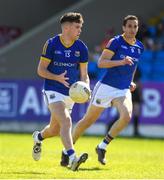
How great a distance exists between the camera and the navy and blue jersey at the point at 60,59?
13562 mm

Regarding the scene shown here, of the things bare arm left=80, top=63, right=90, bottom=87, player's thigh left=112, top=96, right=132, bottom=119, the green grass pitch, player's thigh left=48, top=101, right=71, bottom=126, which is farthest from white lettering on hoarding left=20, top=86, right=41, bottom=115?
player's thigh left=48, top=101, right=71, bottom=126

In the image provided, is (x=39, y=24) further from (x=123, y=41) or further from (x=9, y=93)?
(x=123, y=41)

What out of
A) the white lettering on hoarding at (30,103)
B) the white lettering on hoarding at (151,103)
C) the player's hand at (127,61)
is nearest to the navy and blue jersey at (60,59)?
the player's hand at (127,61)

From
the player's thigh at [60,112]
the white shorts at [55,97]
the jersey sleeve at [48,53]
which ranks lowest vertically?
the player's thigh at [60,112]

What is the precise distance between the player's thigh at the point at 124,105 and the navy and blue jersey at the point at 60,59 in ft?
4.59

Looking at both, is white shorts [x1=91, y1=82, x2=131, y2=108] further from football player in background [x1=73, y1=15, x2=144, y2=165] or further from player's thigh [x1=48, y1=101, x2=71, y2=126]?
player's thigh [x1=48, y1=101, x2=71, y2=126]

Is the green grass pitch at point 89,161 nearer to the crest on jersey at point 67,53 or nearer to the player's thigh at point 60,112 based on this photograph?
the player's thigh at point 60,112

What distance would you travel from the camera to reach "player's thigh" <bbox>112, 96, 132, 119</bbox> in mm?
14734

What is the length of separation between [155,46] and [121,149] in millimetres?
10793

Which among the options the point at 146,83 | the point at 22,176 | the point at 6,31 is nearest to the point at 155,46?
the point at 146,83

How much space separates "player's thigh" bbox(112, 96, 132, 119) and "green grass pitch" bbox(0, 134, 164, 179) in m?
0.88

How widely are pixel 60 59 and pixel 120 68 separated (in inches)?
67.5

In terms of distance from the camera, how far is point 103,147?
48.8ft

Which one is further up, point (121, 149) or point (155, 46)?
point (155, 46)
